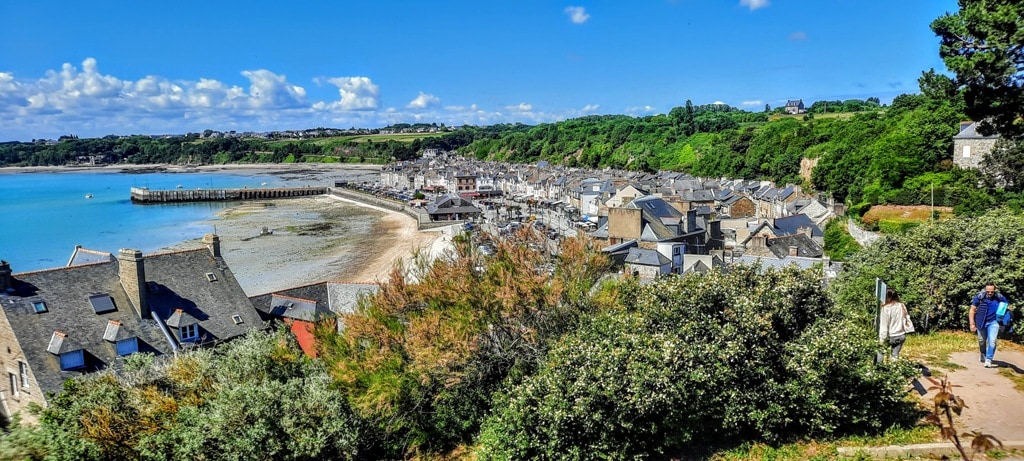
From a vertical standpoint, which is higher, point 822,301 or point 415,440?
point 822,301

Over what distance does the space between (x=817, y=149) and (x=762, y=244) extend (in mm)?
50821

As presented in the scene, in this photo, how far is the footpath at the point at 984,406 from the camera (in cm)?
814

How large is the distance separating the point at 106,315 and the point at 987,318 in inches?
869

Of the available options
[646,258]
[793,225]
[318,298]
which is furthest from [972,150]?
[318,298]

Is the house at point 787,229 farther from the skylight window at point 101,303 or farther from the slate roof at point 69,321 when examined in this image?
the skylight window at point 101,303

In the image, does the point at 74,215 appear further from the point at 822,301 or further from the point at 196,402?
the point at 822,301

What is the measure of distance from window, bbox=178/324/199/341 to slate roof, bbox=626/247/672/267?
738 inches

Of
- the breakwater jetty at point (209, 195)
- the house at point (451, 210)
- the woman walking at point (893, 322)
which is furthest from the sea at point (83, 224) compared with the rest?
the woman walking at point (893, 322)

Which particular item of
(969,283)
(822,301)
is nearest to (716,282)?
(822,301)

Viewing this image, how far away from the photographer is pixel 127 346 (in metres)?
18.7

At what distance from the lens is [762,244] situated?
1487 inches

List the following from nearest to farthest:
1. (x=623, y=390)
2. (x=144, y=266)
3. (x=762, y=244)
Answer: (x=623, y=390), (x=144, y=266), (x=762, y=244)

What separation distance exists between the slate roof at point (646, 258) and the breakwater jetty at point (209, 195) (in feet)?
315

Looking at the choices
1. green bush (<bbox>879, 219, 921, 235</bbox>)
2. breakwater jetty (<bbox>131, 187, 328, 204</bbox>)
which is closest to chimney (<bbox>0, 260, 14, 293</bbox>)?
green bush (<bbox>879, 219, 921, 235</bbox>)
